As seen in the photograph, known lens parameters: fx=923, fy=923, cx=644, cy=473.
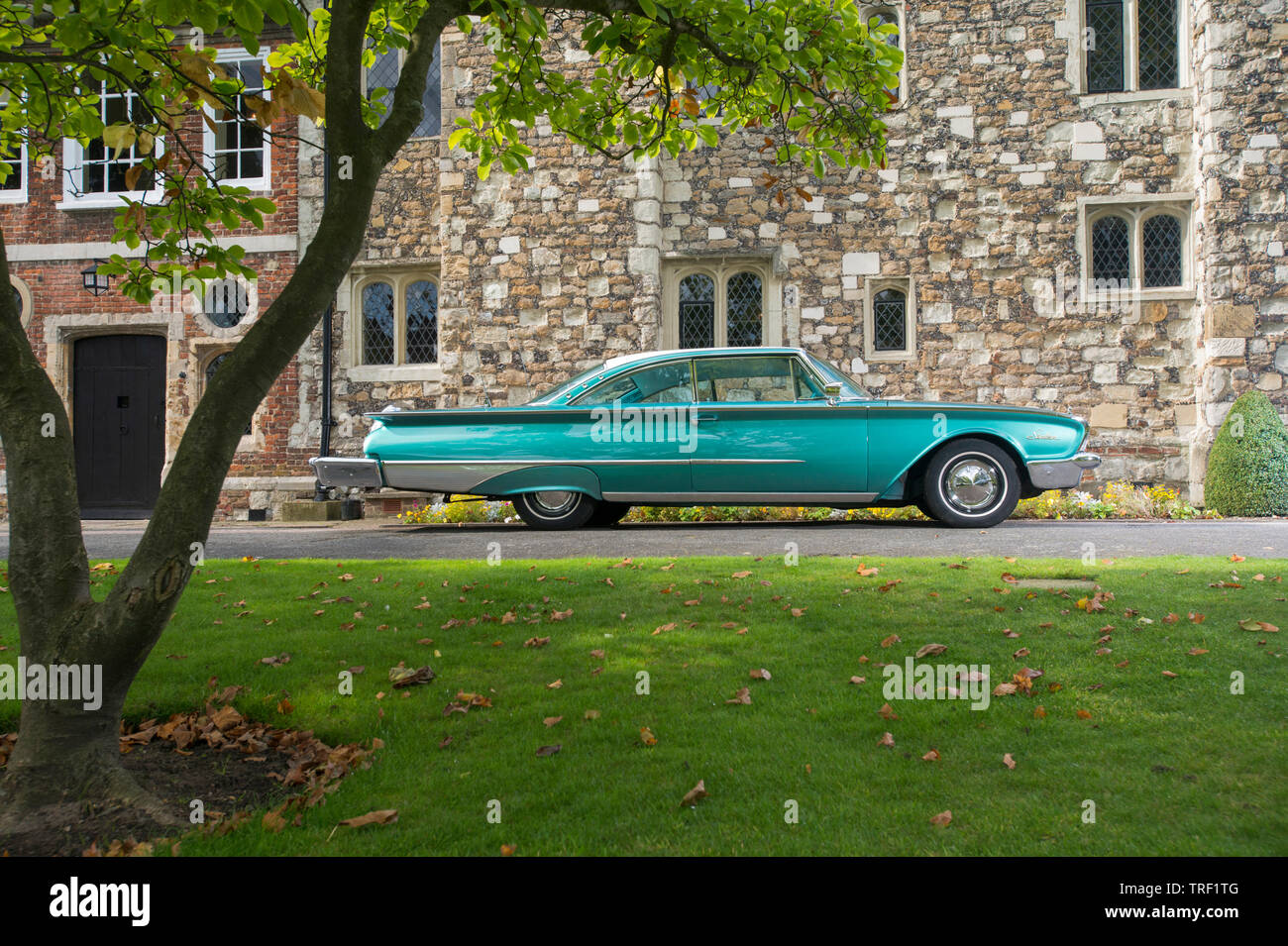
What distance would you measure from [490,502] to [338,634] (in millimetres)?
7253

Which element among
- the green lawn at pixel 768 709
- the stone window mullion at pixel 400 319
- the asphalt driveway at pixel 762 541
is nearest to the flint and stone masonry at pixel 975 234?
the stone window mullion at pixel 400 319

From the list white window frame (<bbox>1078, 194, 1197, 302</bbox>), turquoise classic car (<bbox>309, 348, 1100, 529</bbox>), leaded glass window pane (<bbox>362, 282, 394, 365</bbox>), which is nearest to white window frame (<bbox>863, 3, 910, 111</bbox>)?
white window frame (<bbox>1078, 194, 1197, 302</bbox>)

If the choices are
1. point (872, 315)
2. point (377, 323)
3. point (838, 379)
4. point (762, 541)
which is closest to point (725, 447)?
point (762, 541)

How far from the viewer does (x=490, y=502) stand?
11930mm

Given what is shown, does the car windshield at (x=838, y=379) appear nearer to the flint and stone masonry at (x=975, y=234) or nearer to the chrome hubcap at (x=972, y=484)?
the chrome hubcap at (x=972, y=484)

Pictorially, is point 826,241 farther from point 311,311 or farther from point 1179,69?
point 311,311

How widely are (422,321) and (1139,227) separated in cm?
1066

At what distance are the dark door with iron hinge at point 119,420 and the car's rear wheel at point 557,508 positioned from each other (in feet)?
28.0

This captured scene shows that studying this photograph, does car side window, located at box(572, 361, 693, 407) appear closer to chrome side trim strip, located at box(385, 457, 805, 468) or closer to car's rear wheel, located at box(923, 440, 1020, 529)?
chrome side trim strip, located at box(385, 457, 805, 468)

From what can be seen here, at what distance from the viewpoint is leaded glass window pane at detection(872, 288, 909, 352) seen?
13.4 metres

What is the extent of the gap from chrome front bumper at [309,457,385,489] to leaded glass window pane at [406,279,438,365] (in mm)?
5824

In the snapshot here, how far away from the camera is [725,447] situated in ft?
28.2

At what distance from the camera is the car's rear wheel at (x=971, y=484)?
8.51m

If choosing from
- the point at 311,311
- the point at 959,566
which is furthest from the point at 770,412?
the point at 311,311
